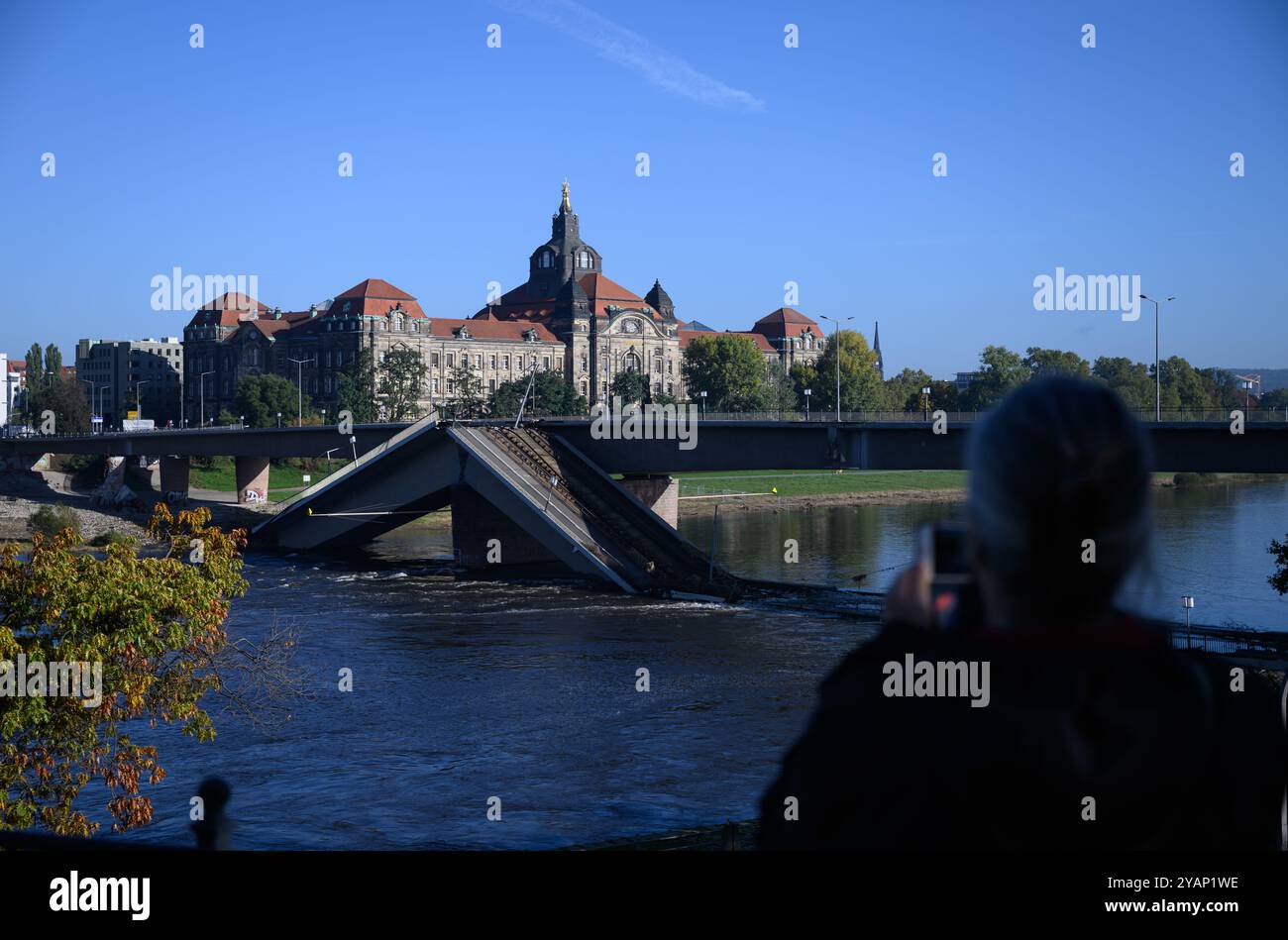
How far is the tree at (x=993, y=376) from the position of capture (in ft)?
310

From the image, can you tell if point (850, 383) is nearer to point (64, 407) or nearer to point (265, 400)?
point (265, 400)

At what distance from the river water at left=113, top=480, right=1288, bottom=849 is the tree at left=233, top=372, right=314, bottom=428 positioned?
5753cm

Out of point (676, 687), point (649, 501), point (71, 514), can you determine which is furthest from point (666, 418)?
point (71, 514)

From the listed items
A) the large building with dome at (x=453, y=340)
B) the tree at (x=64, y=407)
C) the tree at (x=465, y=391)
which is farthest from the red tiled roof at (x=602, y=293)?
the tree at (x=64, y=407)

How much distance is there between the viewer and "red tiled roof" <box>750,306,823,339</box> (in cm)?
15962

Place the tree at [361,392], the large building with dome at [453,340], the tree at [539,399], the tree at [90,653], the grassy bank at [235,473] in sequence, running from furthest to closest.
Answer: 1. the large building with dome at [453,340]
2. the tree at [361,392]
3. the tree at [539,399]
4. the grassy bank at [235,473]
5. the tree at [90,653]

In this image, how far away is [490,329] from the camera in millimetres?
136125

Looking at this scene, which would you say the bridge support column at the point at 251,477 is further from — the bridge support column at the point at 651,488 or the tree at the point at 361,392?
the bridge support column at the point at 651,488

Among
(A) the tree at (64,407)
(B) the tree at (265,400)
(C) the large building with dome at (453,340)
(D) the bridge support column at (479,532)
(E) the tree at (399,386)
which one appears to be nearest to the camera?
(D) the bridge support column at (479,532)

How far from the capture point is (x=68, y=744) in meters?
15.5

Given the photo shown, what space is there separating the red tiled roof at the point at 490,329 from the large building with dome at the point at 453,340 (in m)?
0.15

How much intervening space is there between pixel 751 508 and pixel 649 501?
2500cm

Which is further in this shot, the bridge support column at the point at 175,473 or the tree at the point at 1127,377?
the tree at the point at 1127,377

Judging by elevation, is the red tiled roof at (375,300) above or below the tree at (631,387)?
above
